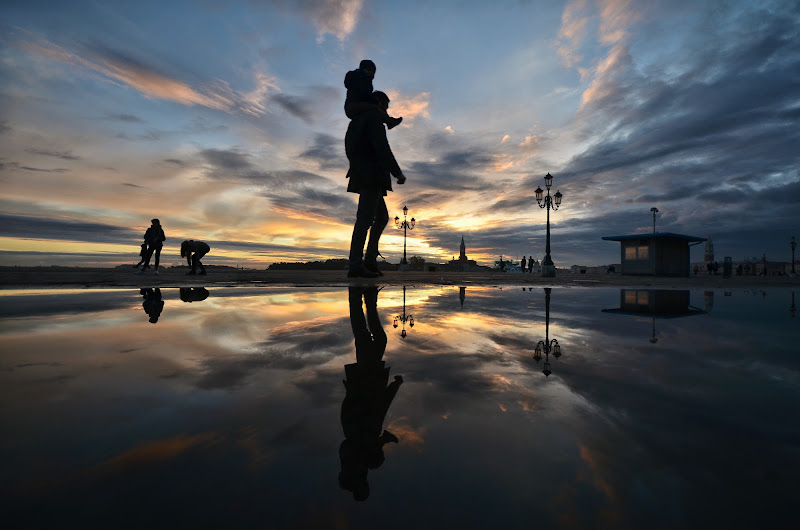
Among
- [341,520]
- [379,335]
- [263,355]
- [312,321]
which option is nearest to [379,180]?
[312,321]

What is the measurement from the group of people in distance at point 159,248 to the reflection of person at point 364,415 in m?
10.2

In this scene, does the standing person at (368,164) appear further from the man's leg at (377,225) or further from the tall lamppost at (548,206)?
the tall lamppost at (548,206)

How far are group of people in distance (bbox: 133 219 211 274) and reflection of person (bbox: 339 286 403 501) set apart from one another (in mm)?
10226

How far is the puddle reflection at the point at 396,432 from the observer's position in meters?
0.62

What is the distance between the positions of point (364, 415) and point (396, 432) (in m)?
0.13

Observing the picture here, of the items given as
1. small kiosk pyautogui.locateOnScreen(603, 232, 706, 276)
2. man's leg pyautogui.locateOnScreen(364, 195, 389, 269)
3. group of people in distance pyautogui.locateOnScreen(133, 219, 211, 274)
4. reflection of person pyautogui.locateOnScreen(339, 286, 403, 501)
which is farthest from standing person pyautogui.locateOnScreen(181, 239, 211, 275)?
small kiosk pyautogui.locateOnScreen(603, 232, 706, 276)

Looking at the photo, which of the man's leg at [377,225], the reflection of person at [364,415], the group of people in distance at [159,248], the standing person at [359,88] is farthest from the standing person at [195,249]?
the reflection of person at [364,415]

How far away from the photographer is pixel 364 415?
1.00m

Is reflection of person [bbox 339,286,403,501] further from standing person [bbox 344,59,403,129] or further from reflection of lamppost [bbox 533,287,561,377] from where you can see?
standing person [bbox 344,59,403,129]

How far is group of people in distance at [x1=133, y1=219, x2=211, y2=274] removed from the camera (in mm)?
10352

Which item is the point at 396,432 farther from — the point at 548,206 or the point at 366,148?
the point at 548,206

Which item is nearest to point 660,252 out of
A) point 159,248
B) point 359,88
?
point 359,88

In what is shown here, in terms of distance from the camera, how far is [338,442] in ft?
2.78

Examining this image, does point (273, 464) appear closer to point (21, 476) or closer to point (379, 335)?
point (21, 476)
